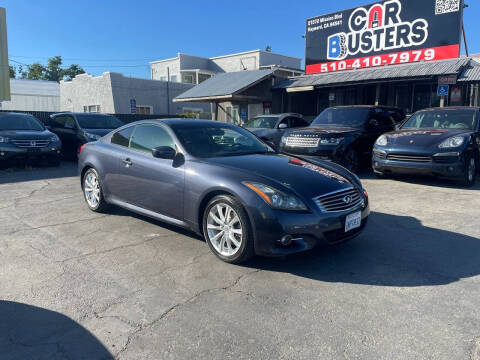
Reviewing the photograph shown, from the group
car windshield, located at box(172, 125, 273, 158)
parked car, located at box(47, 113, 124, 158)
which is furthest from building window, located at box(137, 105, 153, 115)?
car windshield, located at box(172, 125, 273, 158)

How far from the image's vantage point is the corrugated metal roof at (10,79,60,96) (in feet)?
125

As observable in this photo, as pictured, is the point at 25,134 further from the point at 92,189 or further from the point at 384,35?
the point at 384,35

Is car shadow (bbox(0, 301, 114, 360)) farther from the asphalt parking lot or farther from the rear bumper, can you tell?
the rear bumper

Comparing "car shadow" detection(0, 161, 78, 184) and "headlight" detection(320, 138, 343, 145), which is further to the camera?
"car shadow" detection(0, 161, 78, 184)

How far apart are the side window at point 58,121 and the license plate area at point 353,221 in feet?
37.0

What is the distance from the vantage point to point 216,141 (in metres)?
4.64

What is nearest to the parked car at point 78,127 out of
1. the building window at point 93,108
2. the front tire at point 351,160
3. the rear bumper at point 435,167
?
the front tire at point 351,160

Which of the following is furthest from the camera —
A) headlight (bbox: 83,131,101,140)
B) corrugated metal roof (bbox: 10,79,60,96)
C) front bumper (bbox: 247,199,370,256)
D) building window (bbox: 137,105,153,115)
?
corrugated metal roof (bbox: 10,79,60,96)

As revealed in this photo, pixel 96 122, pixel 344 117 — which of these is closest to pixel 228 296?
pixel 344 117

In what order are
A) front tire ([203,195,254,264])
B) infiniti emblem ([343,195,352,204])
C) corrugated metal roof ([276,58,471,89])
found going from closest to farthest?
front tire ([203,195,254,264])
infiniti emblem ([343,195,352,204])
corrugated metal roof ([276,58,471,89])

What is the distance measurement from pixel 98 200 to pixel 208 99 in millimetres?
14929

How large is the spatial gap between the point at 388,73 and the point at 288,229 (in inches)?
525

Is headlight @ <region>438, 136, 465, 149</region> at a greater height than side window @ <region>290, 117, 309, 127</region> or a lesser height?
lesser

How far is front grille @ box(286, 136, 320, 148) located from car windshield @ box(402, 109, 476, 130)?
2242 mm
